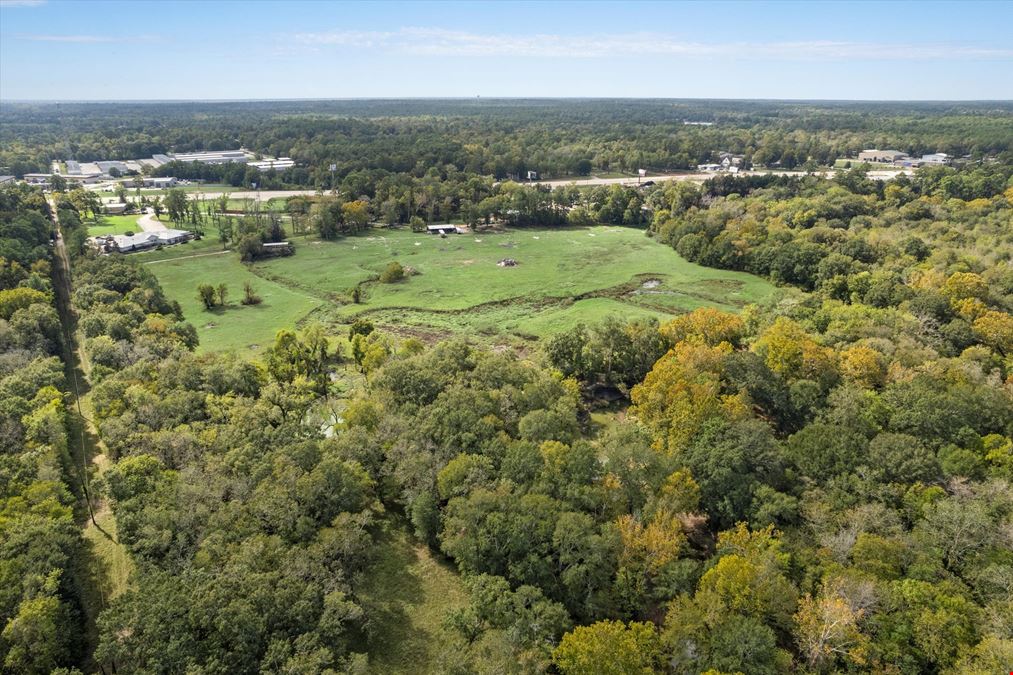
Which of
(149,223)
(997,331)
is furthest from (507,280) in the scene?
(149,223)

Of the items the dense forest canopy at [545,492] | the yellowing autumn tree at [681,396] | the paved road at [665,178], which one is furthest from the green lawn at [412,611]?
the paved road at [665,178]

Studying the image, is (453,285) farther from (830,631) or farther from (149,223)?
(149,223)

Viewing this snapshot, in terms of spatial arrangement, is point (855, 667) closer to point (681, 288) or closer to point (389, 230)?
point (681, 288)

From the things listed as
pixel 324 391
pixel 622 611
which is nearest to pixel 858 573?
pixel 622 611

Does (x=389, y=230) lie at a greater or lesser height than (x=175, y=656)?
greater

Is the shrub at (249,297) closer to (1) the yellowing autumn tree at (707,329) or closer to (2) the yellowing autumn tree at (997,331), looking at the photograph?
(1) the yellowing autumn tree at (707,329)
